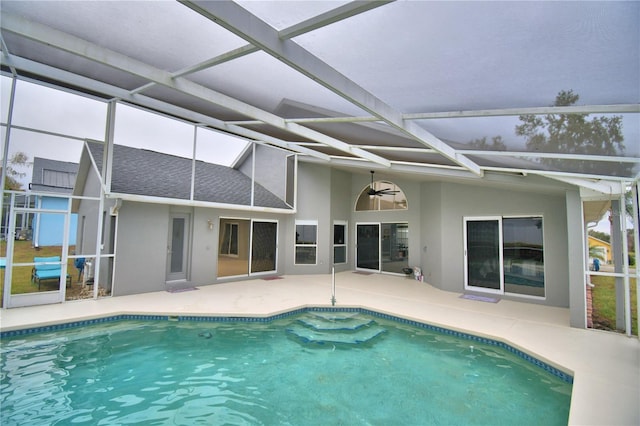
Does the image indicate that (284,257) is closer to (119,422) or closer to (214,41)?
(119,422)

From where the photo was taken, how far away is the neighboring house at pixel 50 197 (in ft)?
22.9

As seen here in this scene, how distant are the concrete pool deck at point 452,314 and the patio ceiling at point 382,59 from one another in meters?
2.71

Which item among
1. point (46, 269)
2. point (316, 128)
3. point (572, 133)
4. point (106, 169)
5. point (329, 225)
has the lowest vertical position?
point (46, 269)

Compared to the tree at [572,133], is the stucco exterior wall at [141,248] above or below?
below

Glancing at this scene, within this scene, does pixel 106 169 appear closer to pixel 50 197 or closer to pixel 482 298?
pixel 50 197

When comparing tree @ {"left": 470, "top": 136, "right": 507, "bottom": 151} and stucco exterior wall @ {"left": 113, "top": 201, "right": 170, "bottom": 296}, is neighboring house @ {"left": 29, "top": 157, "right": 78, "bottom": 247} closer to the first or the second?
stucco exterior wall @ {"left": 113, "top": 201, "right": 170, "bottom": 296}

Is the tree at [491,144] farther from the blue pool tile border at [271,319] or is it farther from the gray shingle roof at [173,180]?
the gray shingle roof at [173,180]

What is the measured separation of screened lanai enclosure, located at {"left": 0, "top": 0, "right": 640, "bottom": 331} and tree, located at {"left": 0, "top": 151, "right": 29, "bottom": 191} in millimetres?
48

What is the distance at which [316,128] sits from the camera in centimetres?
634

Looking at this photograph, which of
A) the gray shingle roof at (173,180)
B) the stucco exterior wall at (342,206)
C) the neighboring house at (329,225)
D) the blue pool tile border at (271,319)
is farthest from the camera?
the stucco exterior wall at (342,206)

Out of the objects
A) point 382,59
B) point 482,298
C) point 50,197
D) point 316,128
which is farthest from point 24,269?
point 482,298

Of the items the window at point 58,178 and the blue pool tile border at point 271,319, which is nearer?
the blue pool tile border at point 271,319

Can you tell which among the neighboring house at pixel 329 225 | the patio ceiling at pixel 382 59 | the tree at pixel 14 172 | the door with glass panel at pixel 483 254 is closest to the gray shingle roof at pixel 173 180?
the neighboring house at pixel 329 225

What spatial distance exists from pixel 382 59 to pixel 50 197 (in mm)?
8387
